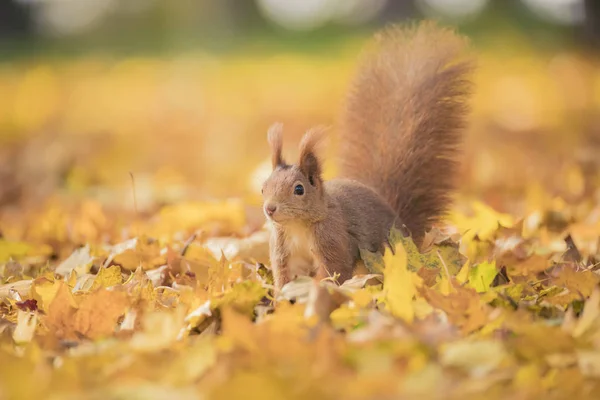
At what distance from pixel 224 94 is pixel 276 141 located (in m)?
7.77

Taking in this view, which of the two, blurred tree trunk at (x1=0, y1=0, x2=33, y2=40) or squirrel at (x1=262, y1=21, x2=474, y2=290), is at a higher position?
squirrel at (x1=262, y1=21, x2=474, y2=290)

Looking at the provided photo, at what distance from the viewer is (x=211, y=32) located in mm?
12633

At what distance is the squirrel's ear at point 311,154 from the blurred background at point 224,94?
1.26 m

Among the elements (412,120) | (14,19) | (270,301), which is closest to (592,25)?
(412,120)

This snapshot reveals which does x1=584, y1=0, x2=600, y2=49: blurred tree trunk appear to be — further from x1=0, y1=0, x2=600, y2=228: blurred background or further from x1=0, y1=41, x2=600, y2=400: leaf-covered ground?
x1=0, y1=41, x2=600, y2=400: leaf-covered ground

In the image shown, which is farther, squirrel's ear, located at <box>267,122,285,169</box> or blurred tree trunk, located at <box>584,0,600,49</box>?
blurred tree trunk, located at <box>584,0,600,49</box>

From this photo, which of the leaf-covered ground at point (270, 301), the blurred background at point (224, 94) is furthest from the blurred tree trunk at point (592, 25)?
the leaf-covered ground at point (270, 301)

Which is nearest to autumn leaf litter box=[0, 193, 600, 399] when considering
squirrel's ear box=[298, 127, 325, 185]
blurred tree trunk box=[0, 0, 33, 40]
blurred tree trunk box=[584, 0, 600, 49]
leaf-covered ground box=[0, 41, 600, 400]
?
leaf-covered ground box=[0, 41, 600, 400]

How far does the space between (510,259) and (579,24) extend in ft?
25.6

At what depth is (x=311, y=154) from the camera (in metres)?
2.14

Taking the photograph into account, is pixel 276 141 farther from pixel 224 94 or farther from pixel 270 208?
pixel 224 94

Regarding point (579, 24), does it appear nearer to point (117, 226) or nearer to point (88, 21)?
point (117, 226)

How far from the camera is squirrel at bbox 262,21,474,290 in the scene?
2117 millimetres

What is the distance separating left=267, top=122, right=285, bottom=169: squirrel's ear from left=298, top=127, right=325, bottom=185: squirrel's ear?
0.06m
